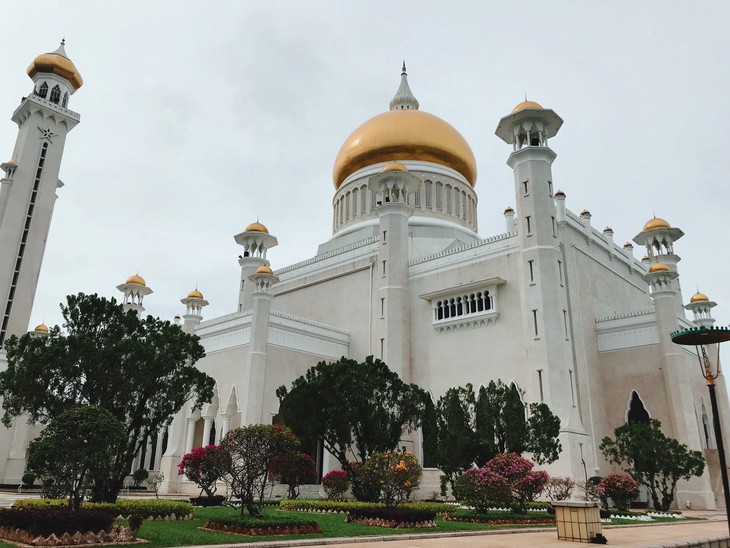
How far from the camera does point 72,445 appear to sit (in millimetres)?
9289

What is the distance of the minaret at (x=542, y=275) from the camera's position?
62.1 feet

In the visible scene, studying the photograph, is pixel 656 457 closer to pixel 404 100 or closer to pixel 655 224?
pixel 655 224

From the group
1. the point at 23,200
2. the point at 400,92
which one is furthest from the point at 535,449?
the point at 23,200

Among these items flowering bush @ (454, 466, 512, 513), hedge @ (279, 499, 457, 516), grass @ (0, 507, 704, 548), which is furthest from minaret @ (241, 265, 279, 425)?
flowering bush @ (454, 466, 512, 513)

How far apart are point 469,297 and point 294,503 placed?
10.9m

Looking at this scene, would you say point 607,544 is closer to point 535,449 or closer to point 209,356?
point 535,449

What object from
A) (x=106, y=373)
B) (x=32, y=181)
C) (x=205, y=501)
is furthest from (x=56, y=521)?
(x=32, y=181)

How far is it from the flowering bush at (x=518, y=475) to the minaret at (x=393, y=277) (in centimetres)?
925

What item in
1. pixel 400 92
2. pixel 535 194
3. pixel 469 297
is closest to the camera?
pixel 535 194

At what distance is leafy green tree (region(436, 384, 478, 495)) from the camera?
1631 centimetres

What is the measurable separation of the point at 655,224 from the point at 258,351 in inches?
688

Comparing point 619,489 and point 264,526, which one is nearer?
point 264,526

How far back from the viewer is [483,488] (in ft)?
46.3

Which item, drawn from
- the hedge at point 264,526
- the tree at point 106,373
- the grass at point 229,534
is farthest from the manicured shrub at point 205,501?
the hedge at point 264,526
